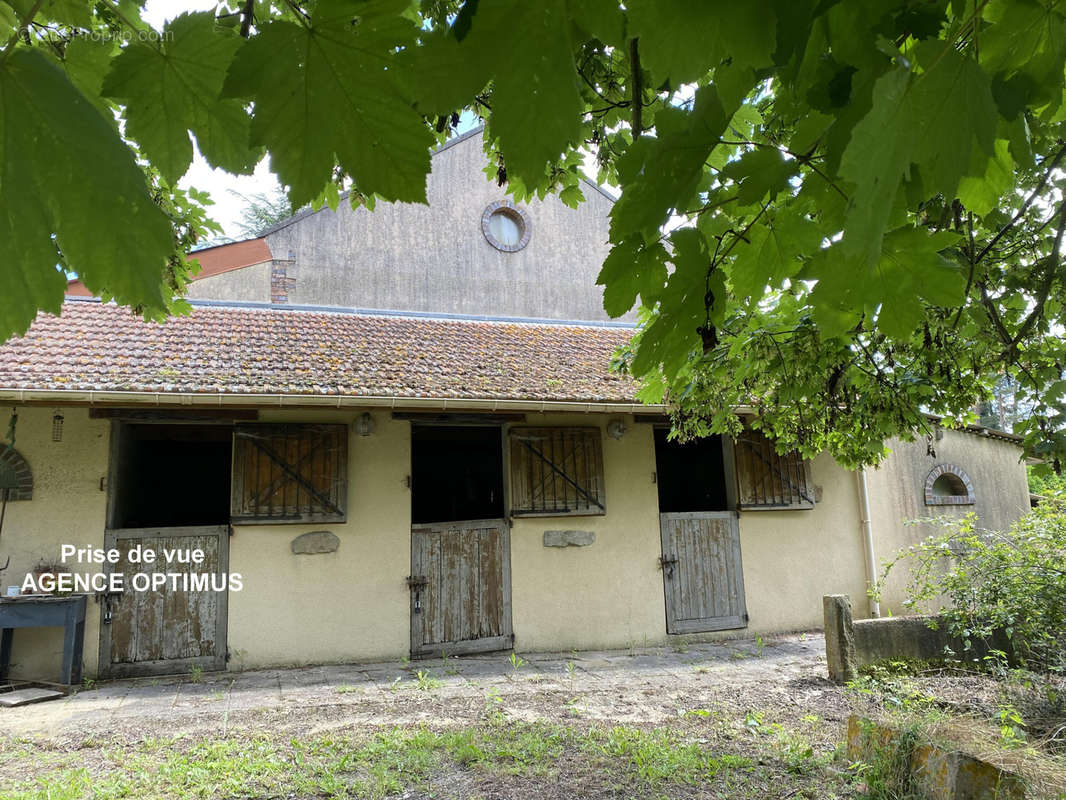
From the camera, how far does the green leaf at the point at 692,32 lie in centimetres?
66

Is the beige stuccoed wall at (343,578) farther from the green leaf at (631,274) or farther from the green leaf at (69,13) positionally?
the green leaf at (631,274)

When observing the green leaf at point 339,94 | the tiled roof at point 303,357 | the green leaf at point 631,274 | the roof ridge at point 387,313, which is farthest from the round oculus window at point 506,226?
the green leaf at point 339,94

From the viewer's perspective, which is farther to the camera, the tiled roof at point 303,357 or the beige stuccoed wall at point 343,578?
the beige stuccoed wall at point 343,578

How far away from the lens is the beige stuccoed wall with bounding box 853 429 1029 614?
27.5ft

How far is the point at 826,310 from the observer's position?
46.7 inches

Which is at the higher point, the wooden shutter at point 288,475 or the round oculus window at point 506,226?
the round oculus window at point 506,226

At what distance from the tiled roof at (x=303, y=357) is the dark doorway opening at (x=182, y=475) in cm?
136

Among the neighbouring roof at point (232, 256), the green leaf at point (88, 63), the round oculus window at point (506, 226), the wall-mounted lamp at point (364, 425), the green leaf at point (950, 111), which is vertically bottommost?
the green leaf at point (950, 111)

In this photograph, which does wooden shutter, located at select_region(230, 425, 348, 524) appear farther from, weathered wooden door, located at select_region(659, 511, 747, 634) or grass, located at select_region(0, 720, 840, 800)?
weathered wooden door, located at select_region(659, 511, 747, 634)

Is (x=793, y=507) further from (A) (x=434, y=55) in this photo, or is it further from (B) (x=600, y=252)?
(A) (x=434, y=55)

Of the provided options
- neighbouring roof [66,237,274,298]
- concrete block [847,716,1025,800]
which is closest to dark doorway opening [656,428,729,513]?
concrete block [847,716,1025,800]

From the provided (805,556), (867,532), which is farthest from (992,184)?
(867,532)

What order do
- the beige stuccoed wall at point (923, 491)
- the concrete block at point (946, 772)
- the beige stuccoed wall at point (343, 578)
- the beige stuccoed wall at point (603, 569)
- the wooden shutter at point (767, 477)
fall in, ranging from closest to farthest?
1. the concrete block at point (946, 772)
2. the beige stuccoed wall at point (343, 578)
3. the beige stuccoed wall at point (603, 569)
4. the wooden shutter at point (767, 477)
5. the beige stuccoed wall at point (923, 491)

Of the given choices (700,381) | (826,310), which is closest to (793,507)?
(700,381)
